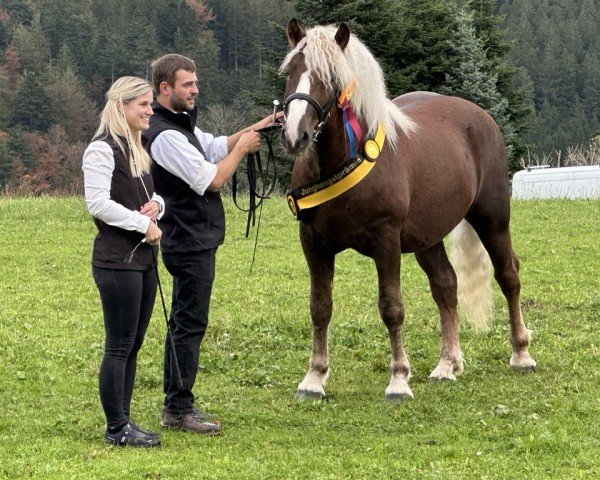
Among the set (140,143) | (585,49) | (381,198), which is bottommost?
(585,49)

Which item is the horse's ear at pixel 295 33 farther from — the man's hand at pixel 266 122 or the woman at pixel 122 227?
the woman at pixel 122 227

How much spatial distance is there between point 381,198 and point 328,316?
1078mm

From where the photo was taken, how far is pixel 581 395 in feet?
22.1

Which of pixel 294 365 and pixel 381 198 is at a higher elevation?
pixel 381 198

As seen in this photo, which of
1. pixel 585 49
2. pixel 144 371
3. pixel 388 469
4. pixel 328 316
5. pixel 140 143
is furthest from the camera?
pixel 585 49

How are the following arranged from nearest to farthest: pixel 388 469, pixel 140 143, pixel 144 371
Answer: pixel 388 469, pixel 140 143, pixel 144 371

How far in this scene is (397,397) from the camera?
6.81 meters

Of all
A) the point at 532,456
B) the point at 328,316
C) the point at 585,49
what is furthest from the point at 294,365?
the point at 585,49

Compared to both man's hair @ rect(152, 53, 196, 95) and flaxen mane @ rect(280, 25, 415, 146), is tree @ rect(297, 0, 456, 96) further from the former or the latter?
man's hair @ rect(152, 53, 196, 95)

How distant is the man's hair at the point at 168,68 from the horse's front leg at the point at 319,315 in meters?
1.65

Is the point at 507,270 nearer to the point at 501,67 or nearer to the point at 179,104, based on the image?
the point at 179,104

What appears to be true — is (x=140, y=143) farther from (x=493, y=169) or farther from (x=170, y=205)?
(x=493, y=169)

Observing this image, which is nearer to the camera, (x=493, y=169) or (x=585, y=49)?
(x=493, y=169)

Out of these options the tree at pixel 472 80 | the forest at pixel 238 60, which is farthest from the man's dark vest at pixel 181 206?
the tree at pixel 472 80
